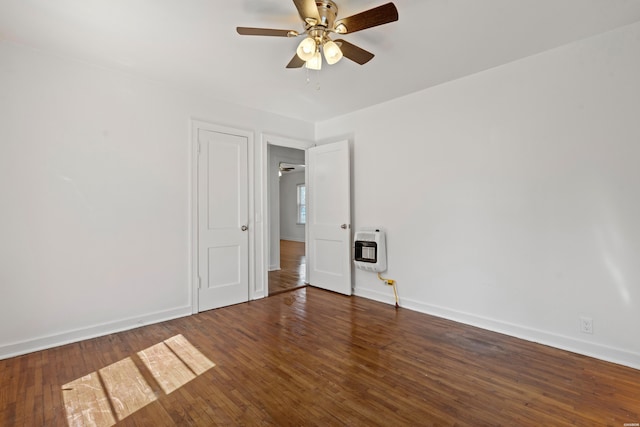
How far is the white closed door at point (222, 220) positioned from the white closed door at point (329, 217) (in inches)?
44.9

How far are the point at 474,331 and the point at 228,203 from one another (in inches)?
124

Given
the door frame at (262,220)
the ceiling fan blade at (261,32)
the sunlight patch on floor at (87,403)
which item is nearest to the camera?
the sunlight patch on floor at (87,403)

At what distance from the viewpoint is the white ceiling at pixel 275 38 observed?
2.15 m

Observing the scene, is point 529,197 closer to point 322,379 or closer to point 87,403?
point 322,379

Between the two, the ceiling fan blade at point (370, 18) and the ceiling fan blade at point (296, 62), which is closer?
the ceiling fan blade at point (370, 18)

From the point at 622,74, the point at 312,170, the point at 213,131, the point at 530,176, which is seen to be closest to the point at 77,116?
the point at 213,131

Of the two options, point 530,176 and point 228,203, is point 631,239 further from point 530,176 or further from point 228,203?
point 228,203

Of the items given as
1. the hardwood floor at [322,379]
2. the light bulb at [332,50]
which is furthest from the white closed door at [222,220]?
the light bulb at [332,50]

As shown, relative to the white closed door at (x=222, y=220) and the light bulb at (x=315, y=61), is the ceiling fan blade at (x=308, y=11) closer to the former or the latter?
the light bulb at (x=315, y=61)

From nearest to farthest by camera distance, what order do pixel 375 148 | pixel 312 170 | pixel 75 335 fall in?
pixel 75 335 < pixel 375 148 < pixel 312 170

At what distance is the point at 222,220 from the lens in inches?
153

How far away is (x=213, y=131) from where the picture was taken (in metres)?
3.80

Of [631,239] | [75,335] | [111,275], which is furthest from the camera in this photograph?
[111,275]

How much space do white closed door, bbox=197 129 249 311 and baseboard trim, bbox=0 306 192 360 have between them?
0.37 m
